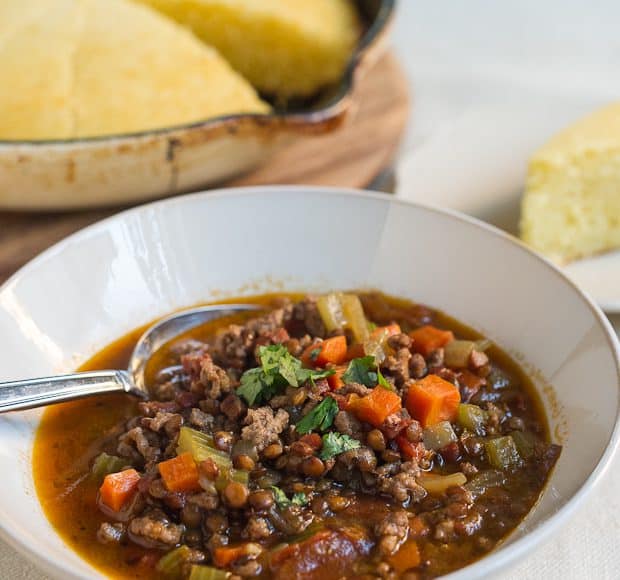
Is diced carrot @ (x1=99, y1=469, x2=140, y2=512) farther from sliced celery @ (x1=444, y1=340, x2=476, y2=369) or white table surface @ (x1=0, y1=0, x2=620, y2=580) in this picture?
white table surface @ (x1=0, y1=0, x2=620, y2=580)

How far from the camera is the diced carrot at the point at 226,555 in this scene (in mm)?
2775

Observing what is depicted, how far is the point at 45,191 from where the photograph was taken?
4.59 m

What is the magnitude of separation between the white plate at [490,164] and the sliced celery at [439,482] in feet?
5.89

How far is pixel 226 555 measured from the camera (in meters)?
2.78

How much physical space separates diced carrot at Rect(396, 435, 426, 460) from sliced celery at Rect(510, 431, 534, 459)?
0.37m

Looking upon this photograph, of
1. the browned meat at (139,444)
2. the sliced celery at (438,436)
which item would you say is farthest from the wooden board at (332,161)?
the sliced celery at (438,436)

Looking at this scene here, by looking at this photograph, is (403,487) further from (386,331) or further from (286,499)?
(386,331)

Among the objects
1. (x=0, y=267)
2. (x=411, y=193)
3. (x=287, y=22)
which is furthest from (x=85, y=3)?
(x=411, y=193)

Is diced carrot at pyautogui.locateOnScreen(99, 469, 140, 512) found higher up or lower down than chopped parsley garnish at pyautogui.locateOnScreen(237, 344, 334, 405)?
lower down

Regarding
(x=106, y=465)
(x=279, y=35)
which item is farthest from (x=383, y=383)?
(x=279, y=35)

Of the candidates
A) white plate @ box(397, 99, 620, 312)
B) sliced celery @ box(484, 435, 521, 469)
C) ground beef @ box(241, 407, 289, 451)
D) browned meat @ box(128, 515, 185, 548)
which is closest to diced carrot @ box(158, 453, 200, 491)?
browned meat @ box(128, 515, 185, 548)

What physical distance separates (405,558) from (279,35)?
13.9ft

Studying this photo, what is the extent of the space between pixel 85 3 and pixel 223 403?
10.4 feet

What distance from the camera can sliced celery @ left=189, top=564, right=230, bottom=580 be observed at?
2.71 metres
